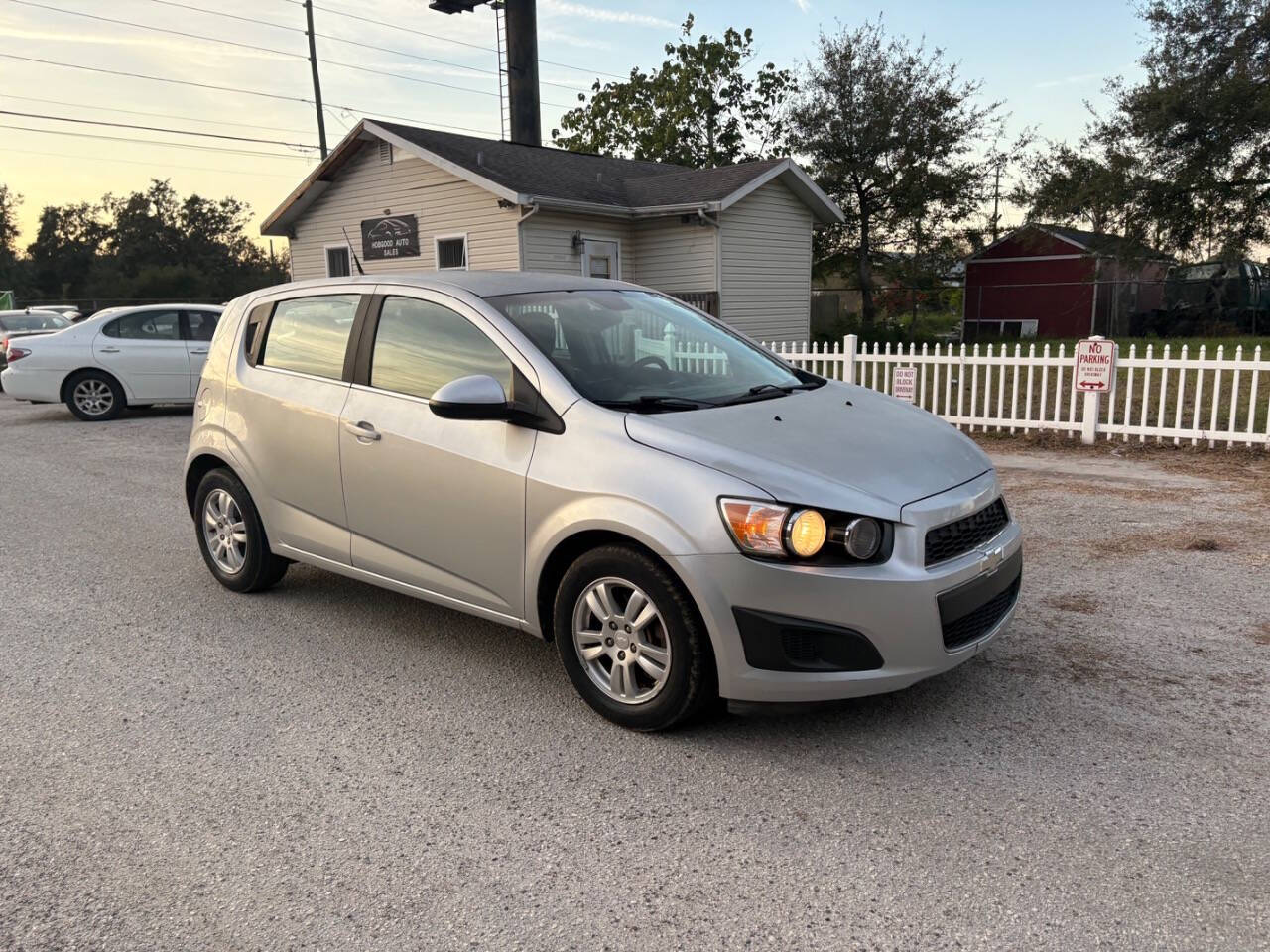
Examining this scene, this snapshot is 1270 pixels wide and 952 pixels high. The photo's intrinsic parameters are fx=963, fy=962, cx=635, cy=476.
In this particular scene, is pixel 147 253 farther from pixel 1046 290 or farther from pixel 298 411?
pixel 298 411

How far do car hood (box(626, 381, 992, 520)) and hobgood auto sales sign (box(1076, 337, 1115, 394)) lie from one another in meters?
6.04

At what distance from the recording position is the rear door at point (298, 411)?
4621 millimetres

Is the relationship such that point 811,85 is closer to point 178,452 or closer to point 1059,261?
point 1059,261

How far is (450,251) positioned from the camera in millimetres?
19719

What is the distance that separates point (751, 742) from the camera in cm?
352

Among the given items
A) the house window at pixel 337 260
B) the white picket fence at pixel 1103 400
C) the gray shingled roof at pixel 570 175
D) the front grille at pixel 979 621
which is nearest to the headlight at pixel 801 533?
the front grille at pixel 979 621

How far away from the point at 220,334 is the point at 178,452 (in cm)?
583

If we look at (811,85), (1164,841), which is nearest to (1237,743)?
(1164,841)

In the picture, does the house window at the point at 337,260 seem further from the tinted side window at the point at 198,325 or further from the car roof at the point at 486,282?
the car roof at the point at 486,282

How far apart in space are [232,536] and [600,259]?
51.0 ft

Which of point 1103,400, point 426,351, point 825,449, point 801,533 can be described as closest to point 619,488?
point 801,533

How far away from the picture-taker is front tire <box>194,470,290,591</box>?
17.0 feet

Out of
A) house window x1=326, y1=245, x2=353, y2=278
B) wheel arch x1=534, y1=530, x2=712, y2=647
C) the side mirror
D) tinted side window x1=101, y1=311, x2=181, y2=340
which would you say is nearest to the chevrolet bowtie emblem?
wheel arch x1=534, y1=530, x2=712, y2=647

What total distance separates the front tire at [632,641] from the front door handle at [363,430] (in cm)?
127
